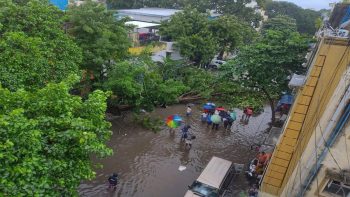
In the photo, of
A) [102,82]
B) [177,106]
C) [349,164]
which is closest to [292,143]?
[349,164]

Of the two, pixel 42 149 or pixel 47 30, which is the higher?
pixel 47 30

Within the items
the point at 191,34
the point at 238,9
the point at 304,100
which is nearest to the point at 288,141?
the point at 304,100

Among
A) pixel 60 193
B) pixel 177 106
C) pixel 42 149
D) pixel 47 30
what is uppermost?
pixel 47 30

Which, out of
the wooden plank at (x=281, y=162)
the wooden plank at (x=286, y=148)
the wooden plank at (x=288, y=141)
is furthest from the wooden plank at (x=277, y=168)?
the wooden plank at (x=288, y=141)

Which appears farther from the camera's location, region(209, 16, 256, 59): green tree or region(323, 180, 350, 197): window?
region(209, 16, 256, 59): green tree

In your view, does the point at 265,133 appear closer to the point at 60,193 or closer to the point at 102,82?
the point at 102,82

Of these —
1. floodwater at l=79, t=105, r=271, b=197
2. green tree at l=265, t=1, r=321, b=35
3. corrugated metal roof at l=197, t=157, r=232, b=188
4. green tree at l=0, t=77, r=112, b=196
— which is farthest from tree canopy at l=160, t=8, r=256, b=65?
green tree at l=265, t=1, r=321, b=35

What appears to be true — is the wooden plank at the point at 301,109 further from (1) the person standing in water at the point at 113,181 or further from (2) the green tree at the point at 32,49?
(2) the green tree at the point at 32,49

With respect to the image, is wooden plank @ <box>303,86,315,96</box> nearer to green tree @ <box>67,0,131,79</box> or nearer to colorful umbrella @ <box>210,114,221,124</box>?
colorful umbrella @ <box>210,114,221,124</box>
